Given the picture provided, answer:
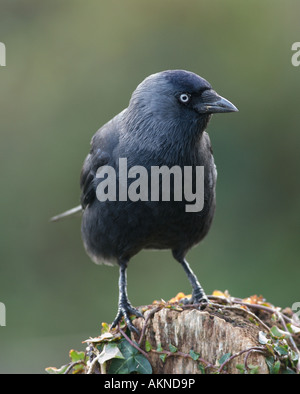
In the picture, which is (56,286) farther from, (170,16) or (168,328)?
(168,328)

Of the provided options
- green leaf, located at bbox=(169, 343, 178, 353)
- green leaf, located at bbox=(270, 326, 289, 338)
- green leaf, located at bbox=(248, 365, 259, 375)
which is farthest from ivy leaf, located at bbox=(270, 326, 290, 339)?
green leaf, located at bbox=(169, 343, 178, 353)

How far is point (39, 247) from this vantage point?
8.48m

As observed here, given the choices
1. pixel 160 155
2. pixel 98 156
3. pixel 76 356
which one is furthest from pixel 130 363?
pixel 98 156

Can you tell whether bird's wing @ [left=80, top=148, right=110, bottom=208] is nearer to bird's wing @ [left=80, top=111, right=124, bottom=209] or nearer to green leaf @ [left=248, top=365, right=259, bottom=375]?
bird's wing @ [left=80, top=111, right=124, bottom=209]

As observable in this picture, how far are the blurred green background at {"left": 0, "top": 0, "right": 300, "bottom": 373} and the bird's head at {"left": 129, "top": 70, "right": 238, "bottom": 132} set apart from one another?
3324 millimetres

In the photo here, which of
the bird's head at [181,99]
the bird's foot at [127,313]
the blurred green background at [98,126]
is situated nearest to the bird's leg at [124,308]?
the bird's foot at [127,313]

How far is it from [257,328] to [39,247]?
5218mm

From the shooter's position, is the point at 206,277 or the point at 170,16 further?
the point at 170,16

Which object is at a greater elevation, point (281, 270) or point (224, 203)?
point (224, 203)

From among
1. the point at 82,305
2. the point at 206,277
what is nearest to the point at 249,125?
the point at 206,277

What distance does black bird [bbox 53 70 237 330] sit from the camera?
436cm

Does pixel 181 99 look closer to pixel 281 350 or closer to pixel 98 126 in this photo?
pixel 281 350

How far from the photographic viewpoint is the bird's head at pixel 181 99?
14.2ft

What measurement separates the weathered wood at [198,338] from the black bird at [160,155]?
50cm
